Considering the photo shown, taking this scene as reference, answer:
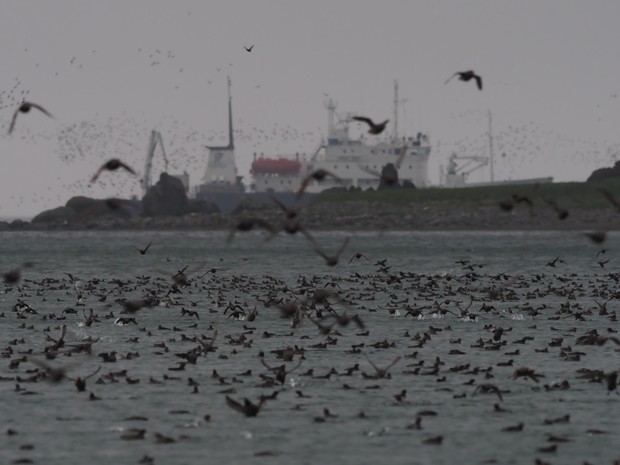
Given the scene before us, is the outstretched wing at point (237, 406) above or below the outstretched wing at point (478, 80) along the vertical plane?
below

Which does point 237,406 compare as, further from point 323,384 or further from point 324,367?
point 324,367

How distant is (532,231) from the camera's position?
197 meters

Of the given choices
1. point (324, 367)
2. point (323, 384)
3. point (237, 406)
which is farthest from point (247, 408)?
point (324, 367)

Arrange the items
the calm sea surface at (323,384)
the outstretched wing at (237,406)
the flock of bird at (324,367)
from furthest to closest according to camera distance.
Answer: the outstretched wing at (237,406) → the flock of bird at (324,367) → the calm sea surface at (323,384)

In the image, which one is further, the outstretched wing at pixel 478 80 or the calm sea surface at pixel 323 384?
the outstretched wing at pixel 478 80

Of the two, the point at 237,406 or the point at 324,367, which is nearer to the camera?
the point at 237,406

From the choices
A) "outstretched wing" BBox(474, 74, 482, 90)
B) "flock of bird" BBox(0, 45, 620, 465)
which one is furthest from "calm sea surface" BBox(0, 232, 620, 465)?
"outstretched wing" BBox(474, 74, 482, 90)

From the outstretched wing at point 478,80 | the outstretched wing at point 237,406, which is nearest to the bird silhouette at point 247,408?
the outstretched wing at point 237,406

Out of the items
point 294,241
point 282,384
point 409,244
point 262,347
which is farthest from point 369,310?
point 294,241

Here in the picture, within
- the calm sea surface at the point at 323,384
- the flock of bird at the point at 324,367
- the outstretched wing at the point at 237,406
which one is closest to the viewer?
the calm sea surface at the point at 323,384

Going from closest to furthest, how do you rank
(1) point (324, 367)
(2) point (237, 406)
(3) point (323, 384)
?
(2) point (237, 406) < (3) point (323, 384) < (1) point (324, 367)

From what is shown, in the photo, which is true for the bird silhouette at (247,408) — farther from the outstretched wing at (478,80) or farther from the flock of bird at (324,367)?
the outstretched wing at (478,80)

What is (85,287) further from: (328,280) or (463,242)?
(463,242)

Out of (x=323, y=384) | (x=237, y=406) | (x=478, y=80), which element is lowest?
(x=323, y=384)
